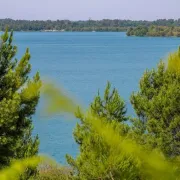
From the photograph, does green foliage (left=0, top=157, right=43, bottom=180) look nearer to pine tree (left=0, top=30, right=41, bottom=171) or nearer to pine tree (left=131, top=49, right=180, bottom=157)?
pine tree (left=0, top=30, right=41, bottom=171)

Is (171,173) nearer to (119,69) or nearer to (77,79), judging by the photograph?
(77,79)

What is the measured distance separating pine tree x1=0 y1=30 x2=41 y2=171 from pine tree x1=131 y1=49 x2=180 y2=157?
4.10m

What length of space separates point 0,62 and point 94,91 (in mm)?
27118

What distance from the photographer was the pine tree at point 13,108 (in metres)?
11.9

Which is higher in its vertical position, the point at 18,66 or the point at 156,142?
the point at 18,66

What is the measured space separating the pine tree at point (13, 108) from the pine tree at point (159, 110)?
4.10 meters

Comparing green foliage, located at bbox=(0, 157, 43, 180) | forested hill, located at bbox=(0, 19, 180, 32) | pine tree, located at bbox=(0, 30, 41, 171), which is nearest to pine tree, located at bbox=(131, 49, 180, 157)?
pine tree, located at bbox=(0, 30, 41, 171)

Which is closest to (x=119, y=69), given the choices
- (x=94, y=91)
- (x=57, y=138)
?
(x=94, y=91)

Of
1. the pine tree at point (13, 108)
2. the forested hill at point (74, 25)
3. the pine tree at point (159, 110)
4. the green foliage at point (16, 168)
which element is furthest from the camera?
the forested hill at point (74, 25)

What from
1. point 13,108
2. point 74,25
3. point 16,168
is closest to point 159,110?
point 13,108

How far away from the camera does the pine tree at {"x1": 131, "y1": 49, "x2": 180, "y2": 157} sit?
15.7 m

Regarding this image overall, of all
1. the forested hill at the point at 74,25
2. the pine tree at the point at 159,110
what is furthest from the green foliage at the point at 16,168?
the forested hill at the point at 74,25

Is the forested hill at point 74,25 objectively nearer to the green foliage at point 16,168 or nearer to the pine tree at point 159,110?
the pine tree at point 159,110

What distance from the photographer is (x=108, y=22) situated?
597 feet
